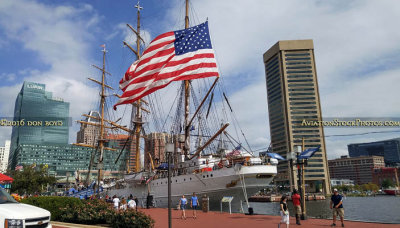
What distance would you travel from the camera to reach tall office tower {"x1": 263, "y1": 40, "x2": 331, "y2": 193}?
141 meters

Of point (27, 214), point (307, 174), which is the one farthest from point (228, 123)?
point (307, 174)

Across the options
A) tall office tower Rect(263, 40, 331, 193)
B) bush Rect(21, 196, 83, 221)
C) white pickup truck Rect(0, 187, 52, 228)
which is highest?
tall office tower Rect(263, 40, 331, 193)

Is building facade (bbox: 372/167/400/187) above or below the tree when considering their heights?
below

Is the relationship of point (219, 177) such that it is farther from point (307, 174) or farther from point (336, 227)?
point (307, 174)

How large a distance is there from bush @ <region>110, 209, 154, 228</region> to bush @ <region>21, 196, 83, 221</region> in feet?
12.0

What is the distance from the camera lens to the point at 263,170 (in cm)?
2712

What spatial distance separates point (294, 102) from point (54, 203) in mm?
149460

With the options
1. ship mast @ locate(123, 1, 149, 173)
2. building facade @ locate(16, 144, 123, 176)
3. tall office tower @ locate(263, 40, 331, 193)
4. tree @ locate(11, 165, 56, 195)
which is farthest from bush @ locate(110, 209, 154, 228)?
building facade @ locate(16, 144, 123, 176)

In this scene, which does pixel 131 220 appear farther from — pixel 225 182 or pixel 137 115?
pixel 137 115

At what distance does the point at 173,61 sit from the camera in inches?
999

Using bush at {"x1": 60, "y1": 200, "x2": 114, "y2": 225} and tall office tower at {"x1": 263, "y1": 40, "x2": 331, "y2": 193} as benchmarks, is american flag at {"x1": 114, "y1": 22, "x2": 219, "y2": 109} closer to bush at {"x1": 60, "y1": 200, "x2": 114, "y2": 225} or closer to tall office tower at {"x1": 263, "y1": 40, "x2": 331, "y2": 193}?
bush at {"x1": 60, "y1": 200, "x2": 114, "y2": 225}

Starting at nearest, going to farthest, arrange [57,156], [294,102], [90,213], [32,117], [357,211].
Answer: [90,213] < [357,211] < [294,102] < [57,156] < [32,117]

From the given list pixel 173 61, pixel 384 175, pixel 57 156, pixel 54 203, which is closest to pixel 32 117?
pixel 57 156

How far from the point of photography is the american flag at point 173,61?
25.0 m
